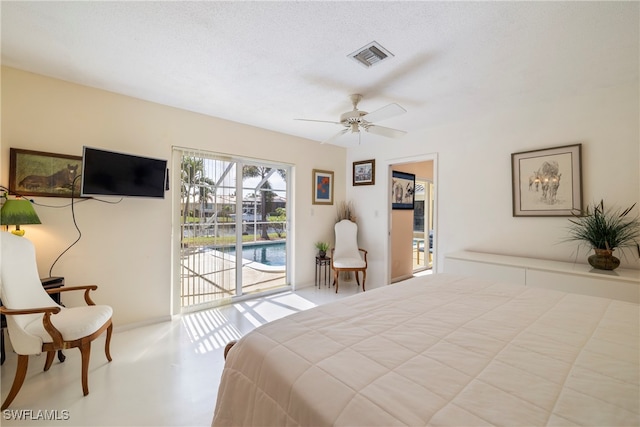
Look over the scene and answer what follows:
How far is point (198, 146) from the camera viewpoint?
10.8 ft

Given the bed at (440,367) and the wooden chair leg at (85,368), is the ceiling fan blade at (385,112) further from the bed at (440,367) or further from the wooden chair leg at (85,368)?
the wooden chair leg at (85,368)

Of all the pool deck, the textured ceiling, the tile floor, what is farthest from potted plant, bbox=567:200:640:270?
the pool deck

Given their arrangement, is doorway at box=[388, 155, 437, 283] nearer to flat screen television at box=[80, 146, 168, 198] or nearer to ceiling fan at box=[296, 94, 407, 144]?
ceiling fan at box=[296, 94, 407, 144]

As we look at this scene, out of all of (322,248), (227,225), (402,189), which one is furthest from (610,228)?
(227,225)

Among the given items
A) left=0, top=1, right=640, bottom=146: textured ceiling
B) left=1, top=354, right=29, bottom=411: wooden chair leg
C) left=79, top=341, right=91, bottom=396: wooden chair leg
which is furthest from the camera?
left=79, top=341, right=91, bottom=396: wooden chair leg

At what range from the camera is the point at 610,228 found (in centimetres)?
235

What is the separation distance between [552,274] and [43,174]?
475cm

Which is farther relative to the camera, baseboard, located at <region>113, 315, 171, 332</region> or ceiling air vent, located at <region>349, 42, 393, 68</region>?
baseboard, located at <region>113, 315, 171, 332</region>

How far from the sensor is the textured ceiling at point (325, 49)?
158 centimetres

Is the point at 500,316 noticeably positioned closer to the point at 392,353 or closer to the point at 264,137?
the point at 392,353

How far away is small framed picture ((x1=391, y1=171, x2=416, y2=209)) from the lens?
4729mm

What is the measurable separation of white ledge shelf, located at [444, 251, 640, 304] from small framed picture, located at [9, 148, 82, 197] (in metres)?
4.08

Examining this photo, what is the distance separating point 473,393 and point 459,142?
338 cm

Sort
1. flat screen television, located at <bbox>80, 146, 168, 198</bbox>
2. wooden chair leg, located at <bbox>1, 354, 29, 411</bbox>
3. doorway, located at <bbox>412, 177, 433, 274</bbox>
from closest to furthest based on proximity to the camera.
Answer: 1. wooden chair leg, located at <bbox>1, 354, 29, 411</bbox>
2. flat screen television, located at <bbox>80, 146, 168, 198</bbox>
3. doorway, located at <bbox>412, 177, 433, 274</bbox>
